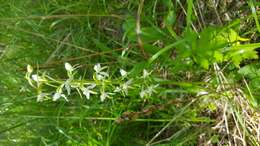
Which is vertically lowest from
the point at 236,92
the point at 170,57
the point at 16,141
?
the point at 16,141

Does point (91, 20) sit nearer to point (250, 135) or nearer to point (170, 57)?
point (170, 57)

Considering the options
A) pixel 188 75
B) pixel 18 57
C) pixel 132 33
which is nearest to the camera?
pixel 132 33

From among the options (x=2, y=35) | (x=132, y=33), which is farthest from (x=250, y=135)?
(x=2, y=35)

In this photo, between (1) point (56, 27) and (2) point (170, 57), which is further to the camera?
(1) point (56, 27)

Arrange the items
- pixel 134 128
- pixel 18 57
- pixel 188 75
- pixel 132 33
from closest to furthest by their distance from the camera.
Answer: pixel 132 33, pixel 188 75, pixel 134 128, pixel 18 57

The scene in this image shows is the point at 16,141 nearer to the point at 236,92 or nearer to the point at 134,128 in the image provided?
the point at 134,128

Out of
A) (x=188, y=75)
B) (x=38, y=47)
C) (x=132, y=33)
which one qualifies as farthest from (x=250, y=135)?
(x=38, y=47)

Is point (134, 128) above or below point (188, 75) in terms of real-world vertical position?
below
